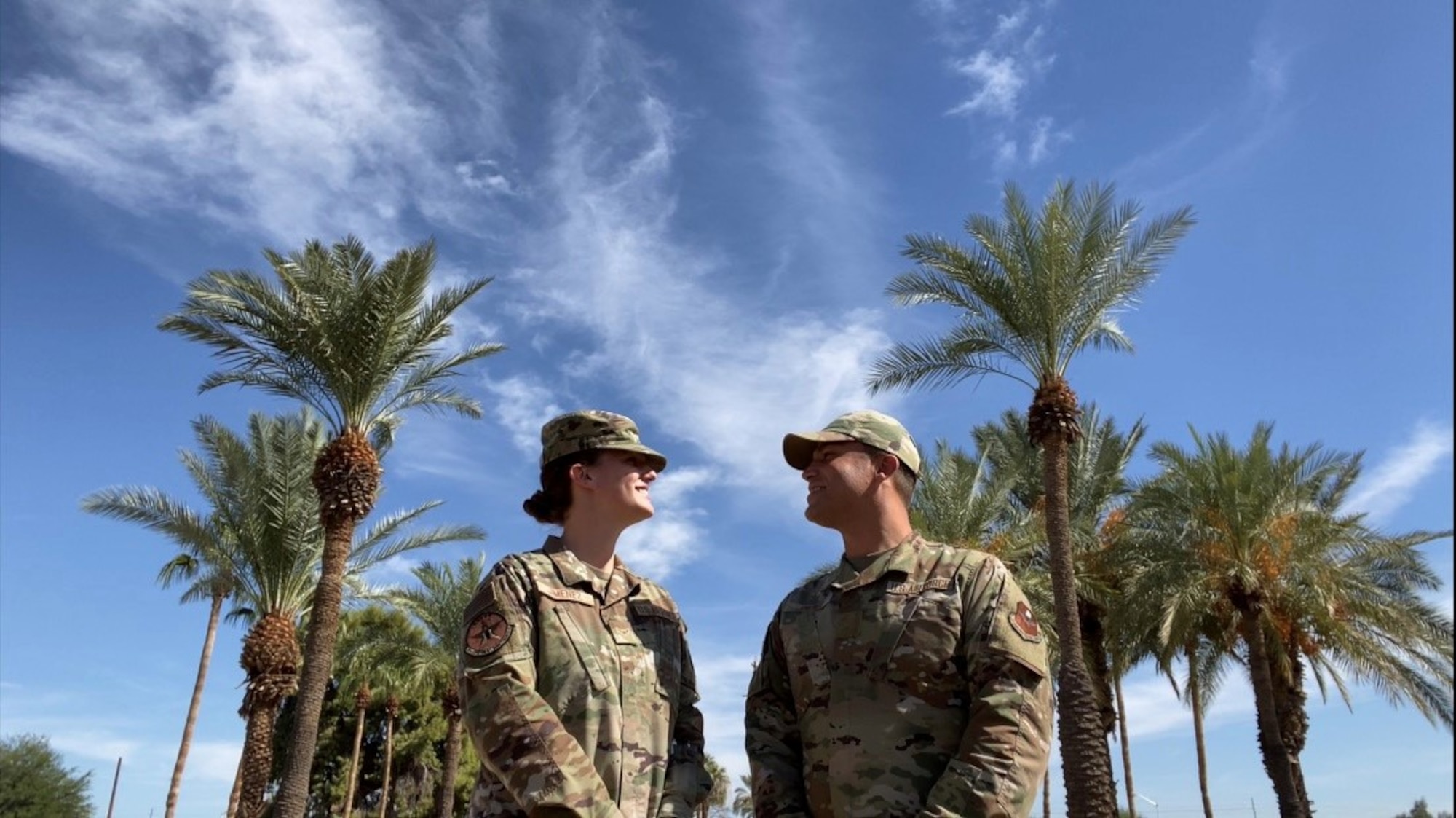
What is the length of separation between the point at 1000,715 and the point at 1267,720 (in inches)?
763

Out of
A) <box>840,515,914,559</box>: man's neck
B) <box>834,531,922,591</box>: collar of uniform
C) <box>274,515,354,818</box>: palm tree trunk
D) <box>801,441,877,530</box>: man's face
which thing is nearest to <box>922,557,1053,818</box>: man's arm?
<box>834,531,922,591</box>: collar of uniform

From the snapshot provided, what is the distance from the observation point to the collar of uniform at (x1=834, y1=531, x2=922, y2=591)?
3.18 m

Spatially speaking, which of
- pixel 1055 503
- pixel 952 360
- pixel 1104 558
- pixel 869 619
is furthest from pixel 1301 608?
pixel 869 619

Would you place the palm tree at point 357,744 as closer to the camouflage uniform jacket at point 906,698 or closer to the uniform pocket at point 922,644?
the camouflage uniform jacket at point 906,698

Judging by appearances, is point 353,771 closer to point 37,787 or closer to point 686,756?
point 37,787

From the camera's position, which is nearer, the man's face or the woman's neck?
the man's face

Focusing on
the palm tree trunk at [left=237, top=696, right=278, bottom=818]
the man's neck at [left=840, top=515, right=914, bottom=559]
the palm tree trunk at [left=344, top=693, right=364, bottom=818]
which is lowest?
the man's neck at [left=840, top=515, right=914, bottom=559]

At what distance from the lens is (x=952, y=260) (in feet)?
50.6

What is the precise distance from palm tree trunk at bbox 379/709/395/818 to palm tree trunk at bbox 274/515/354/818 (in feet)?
67.4

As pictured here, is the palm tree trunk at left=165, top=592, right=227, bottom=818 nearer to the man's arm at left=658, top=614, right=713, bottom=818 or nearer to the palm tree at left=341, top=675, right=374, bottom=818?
the palm tree at left=341, top=675, right=374, bottom=818

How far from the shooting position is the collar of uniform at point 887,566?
3.18 meters

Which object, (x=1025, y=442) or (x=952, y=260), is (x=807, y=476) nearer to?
(x=952, y=260)

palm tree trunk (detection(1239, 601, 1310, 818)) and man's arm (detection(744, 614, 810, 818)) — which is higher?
palm tree trunk (detection(1239, 601, 1310, 818))

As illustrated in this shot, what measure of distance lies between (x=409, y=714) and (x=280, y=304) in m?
27.8
